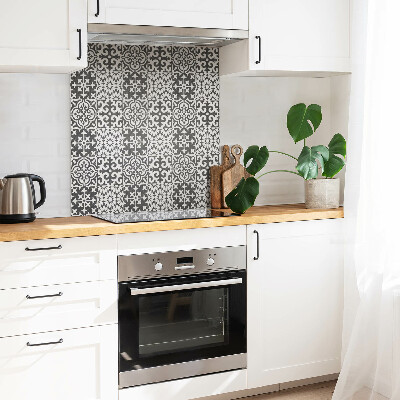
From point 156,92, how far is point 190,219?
0.85 m

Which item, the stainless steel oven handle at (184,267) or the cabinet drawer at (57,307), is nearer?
the cabinet drawer at (57,307)

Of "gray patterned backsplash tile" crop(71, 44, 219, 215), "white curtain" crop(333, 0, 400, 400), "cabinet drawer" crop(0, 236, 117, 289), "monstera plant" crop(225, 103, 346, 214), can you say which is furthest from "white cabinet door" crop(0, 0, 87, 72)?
"white curtain" crop(333, 0, 400, 400)

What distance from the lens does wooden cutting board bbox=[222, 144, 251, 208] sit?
12.2 feet

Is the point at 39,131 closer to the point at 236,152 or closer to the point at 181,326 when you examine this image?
the point at 236,152

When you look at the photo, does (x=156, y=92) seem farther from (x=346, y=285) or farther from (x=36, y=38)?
(x=346, y=285)

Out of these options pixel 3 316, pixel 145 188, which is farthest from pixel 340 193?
pixel 3 316

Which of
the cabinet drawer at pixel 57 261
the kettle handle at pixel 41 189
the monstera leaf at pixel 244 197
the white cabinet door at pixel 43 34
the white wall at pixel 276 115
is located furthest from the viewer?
the white wall at pixel 276 115

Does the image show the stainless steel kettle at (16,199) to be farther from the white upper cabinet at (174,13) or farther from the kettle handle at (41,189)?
the white upper cabinet at (174,13)

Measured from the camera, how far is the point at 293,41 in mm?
3520

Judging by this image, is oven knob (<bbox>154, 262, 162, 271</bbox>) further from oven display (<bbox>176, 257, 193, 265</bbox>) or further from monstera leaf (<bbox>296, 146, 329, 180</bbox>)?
monstera leaf (<bbox>296, 146, 329, 180</bbox>)

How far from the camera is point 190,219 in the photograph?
316cm

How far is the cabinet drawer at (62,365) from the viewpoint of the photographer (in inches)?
114

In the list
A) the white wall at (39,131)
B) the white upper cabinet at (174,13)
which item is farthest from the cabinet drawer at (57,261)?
the white upper cabinet at (174,13)

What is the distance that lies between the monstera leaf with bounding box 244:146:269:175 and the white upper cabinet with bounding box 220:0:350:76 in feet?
1.34
